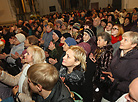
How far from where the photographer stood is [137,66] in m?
1.68

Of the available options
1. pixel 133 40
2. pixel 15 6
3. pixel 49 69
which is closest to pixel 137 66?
pixel 133 40

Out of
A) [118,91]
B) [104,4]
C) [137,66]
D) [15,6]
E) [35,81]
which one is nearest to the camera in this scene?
[35,81]

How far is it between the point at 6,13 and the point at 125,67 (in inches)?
532

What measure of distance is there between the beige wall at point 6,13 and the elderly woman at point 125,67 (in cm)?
1314

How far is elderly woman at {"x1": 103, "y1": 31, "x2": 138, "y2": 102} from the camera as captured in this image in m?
1.75

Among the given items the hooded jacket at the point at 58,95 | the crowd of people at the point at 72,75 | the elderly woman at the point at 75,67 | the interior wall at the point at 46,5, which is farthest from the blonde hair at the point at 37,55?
the interior wall at the point at 46,5

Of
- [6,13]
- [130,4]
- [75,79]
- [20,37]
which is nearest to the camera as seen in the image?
[75,79]

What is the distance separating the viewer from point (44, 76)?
118 centimetres

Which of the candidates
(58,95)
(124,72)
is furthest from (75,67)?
(124,72)

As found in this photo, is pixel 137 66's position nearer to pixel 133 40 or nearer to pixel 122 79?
pixel 122 79

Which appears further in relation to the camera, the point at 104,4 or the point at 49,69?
the point at 104,4

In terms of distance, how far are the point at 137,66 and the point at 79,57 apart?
92 cm

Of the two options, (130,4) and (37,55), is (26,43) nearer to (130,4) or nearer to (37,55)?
(37,55)

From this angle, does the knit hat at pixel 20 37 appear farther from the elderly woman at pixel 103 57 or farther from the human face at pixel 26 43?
the elderly woman at pixel 103 57
